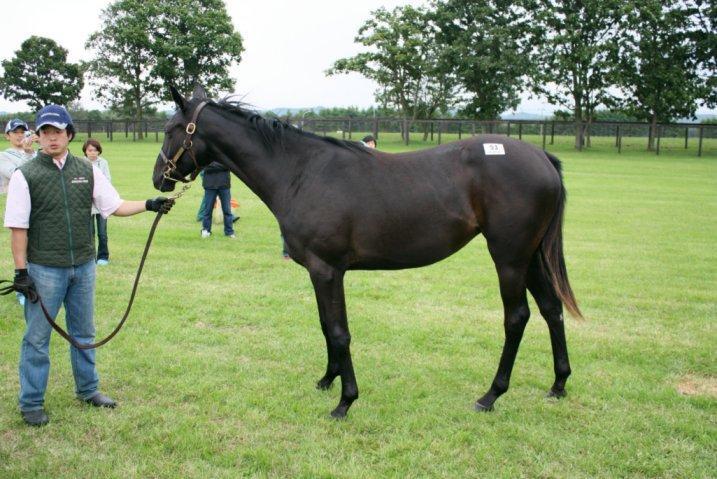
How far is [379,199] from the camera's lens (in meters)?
4.29

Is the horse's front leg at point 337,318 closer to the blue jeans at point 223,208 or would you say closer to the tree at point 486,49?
the blue jeans at point 223,208

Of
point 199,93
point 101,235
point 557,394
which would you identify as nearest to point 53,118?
point 199,93

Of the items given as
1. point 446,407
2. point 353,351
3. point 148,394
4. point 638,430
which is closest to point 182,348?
point 148,394

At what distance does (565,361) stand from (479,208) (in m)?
1.42

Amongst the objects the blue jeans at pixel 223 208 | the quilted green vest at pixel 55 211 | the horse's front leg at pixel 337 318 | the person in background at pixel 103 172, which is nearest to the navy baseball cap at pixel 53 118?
the quilted green vest at pixel 55 211

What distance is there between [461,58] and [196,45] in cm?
2308

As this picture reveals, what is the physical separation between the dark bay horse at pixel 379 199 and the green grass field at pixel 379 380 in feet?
1.35

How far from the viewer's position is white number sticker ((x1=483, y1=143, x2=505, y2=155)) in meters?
4.34

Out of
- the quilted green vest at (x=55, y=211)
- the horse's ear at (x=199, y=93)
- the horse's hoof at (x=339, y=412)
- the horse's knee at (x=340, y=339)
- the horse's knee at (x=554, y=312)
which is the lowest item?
the horse's hoof at (x=339, y=412)

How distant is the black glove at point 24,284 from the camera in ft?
12.5

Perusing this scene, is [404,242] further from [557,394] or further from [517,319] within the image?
[557,394]

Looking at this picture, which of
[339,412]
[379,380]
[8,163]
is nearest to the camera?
[339,412]

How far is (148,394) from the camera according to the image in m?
4.56

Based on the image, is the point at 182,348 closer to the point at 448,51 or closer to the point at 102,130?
the point at 448,51
